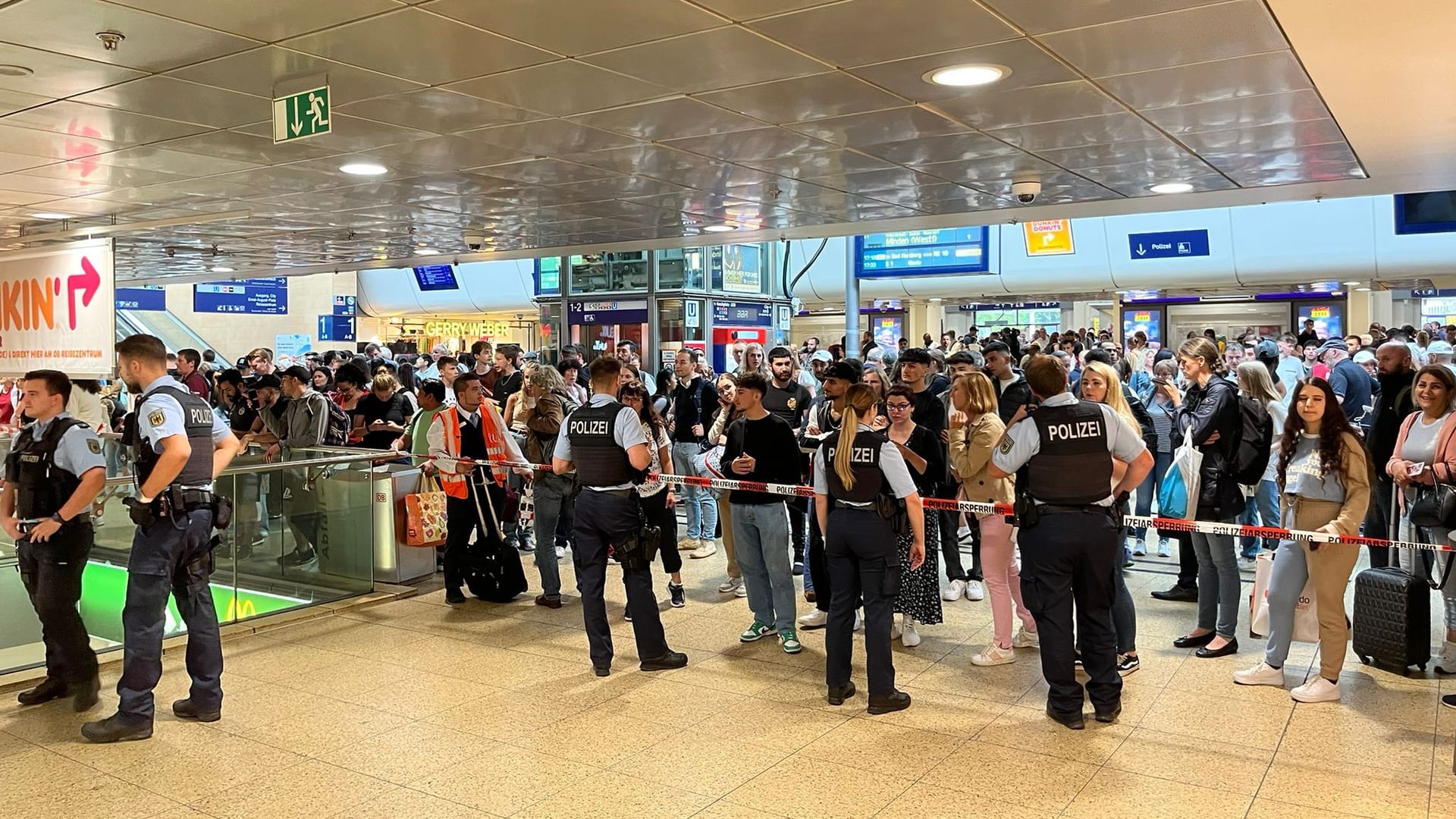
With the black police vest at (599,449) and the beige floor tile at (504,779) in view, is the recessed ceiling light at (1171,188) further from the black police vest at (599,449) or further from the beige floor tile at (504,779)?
the beige floor tile at (504,779)

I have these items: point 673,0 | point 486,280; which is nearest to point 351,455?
point 673,0

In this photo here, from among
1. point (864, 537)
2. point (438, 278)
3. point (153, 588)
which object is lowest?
point (153, 588)

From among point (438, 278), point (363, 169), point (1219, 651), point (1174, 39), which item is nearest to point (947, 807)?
point (1219, 651)

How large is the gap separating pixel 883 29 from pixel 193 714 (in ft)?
14.5

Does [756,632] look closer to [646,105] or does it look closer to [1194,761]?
[1194,761]

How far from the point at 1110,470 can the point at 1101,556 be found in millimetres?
389

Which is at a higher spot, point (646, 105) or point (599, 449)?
point (646, 105)

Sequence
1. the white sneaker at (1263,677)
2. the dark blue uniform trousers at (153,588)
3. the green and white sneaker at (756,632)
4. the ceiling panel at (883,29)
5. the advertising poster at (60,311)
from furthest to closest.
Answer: the advertising poster at (60,311) → the green and white sneaker at (756,632) → the white sneaker at (1263,677) → the dark blue uniform trousers at (153,588) → the ceiling panel at (883,29)

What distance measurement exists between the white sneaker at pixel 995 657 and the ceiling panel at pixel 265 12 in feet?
14.2

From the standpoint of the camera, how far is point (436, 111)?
593cm

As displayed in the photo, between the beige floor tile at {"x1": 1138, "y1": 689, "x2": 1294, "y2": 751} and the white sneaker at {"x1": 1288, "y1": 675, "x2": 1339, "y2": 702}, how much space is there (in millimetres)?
59

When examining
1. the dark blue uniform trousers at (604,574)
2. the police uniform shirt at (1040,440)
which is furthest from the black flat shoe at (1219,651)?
the dark blue uniform trousers at (604,574)

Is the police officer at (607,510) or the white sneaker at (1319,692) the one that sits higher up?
the police officer at (607,510)

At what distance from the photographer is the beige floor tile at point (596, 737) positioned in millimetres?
4672
